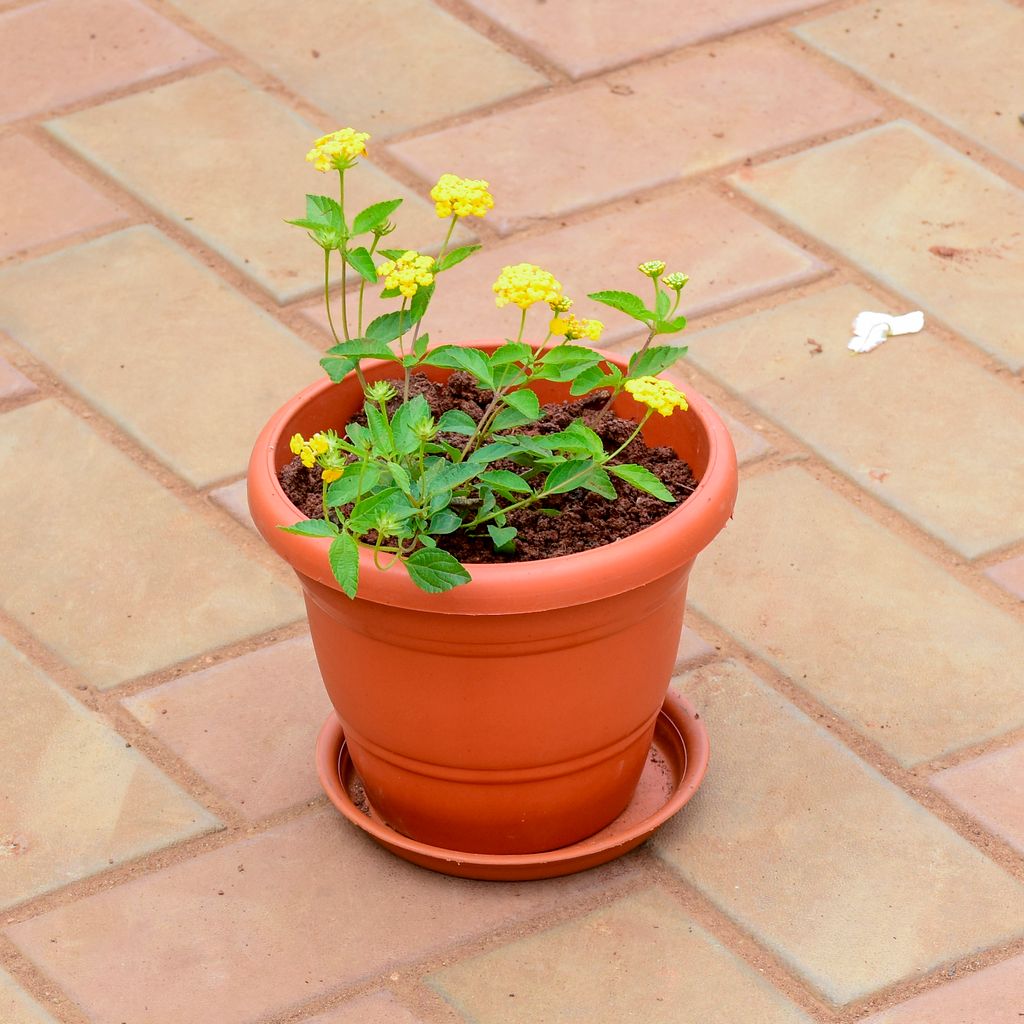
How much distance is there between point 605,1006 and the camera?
2.01m

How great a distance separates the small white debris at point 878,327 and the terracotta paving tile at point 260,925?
3.83ft

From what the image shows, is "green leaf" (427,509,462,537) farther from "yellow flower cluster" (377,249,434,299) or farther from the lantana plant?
"yellow flower cluster" (377,249,434,299)

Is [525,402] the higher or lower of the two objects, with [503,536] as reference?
higher

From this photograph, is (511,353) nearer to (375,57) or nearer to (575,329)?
(575,329)

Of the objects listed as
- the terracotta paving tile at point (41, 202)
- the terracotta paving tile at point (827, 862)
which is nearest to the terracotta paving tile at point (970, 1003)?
the terracotta paving tile at point (827, 862)

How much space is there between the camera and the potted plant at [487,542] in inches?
74.2

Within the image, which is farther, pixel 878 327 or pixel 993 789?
pixel 878 327

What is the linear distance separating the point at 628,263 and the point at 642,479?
1313 mm

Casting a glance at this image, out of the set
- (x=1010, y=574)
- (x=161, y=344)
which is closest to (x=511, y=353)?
(x=1010, y=574)

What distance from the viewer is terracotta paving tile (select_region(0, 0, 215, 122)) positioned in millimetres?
3604

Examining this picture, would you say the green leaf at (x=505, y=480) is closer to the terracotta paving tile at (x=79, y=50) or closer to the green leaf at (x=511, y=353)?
the green leaf at (x=511, y=353)

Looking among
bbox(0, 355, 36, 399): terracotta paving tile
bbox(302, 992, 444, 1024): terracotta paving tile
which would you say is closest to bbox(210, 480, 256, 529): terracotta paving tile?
bbox(0, 355, 36, 399): terracotta paving tile

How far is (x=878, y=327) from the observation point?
119 inches

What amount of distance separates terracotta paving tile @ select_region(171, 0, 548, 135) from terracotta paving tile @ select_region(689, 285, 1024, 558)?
2.83ft
